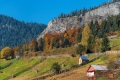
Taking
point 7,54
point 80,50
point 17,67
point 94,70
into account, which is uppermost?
point 7,54

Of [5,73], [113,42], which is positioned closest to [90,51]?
[113,42]

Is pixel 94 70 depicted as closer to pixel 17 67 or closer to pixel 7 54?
pixel 17 67

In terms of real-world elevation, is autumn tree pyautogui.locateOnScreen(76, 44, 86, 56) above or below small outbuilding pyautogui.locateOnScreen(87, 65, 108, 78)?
above

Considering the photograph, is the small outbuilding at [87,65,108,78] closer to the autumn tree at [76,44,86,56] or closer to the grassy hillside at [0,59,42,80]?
the autumn tree at [76,44,86,56]

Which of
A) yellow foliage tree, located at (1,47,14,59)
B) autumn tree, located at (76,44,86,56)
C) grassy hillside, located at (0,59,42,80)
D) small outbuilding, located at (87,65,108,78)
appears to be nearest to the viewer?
small outbuilding, located at (87,65,108,78)

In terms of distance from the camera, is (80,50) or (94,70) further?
(80,50)

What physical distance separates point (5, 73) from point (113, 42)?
56.7 metres

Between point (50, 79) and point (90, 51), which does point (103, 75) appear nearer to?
point (50, 79)

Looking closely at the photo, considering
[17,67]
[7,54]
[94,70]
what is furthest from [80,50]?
[7,54]

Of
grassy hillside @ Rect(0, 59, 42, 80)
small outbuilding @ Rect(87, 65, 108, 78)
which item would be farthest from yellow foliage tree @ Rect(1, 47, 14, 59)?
small outbuilding @ Rect(87, 65, 108, 78)

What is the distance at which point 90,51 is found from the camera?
5669 inches

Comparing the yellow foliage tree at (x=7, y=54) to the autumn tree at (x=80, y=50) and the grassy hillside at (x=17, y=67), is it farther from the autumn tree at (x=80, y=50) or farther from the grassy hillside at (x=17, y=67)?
the autumn tree at (x=80, y=50)

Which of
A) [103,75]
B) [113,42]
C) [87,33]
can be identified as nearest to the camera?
[103,75]

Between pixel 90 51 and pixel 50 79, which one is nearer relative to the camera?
pixel 50 79
